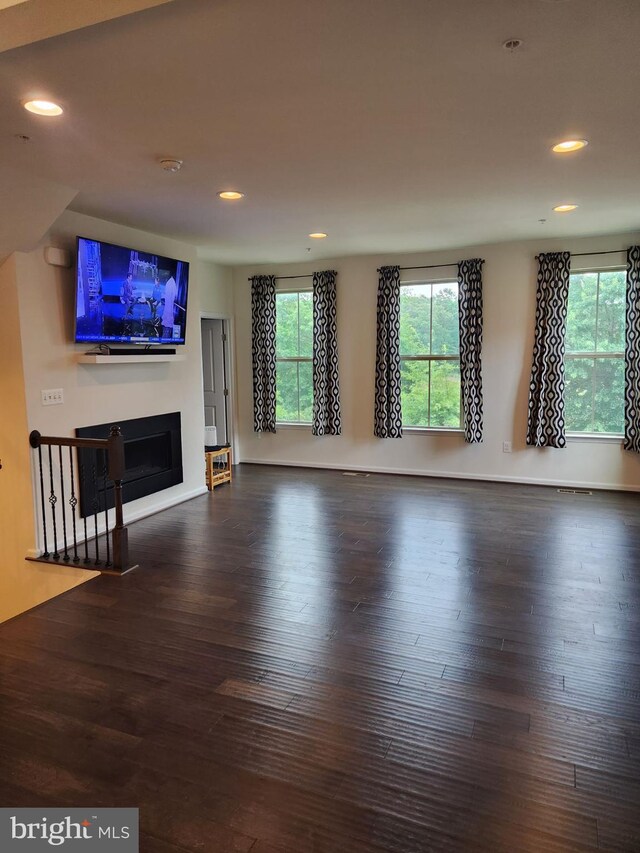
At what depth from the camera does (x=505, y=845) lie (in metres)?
1.74

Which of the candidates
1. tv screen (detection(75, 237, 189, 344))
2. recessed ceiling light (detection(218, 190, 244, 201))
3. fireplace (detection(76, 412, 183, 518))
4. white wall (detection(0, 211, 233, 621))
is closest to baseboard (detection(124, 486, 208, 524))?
white wall (detection(0, 211, 233, 621))

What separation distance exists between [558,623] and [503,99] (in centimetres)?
273

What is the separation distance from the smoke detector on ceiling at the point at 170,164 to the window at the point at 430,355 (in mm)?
3951

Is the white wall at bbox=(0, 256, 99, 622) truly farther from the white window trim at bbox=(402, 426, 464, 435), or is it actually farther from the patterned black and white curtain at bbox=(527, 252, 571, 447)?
the patterned black and white curtain at bbox=(527, 252, 571, 447)

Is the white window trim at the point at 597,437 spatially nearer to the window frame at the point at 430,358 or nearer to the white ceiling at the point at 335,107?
the window frame at the point at 430,358

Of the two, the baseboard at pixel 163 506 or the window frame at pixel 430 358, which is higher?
the window frame at pixel 430 358

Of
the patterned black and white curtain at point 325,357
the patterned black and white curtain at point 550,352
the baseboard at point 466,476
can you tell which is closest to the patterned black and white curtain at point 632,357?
the baseboard at point 466,476

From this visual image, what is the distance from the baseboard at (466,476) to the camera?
6215 millimetres

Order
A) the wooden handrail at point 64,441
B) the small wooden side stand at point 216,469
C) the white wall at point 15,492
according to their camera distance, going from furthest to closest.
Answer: the small wooden side stand at point 216,469 < the white wall at point 15,492 < the wooden handrail at point 64,441

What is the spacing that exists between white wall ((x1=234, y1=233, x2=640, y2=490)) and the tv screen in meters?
2.30

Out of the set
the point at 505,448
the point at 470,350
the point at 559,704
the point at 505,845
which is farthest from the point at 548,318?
the point at 505,845

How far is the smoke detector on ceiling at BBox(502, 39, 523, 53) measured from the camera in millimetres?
2117

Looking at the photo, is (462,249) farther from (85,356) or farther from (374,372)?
(85,356)

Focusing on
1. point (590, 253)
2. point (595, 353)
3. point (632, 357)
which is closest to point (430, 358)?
point (595, 353)
